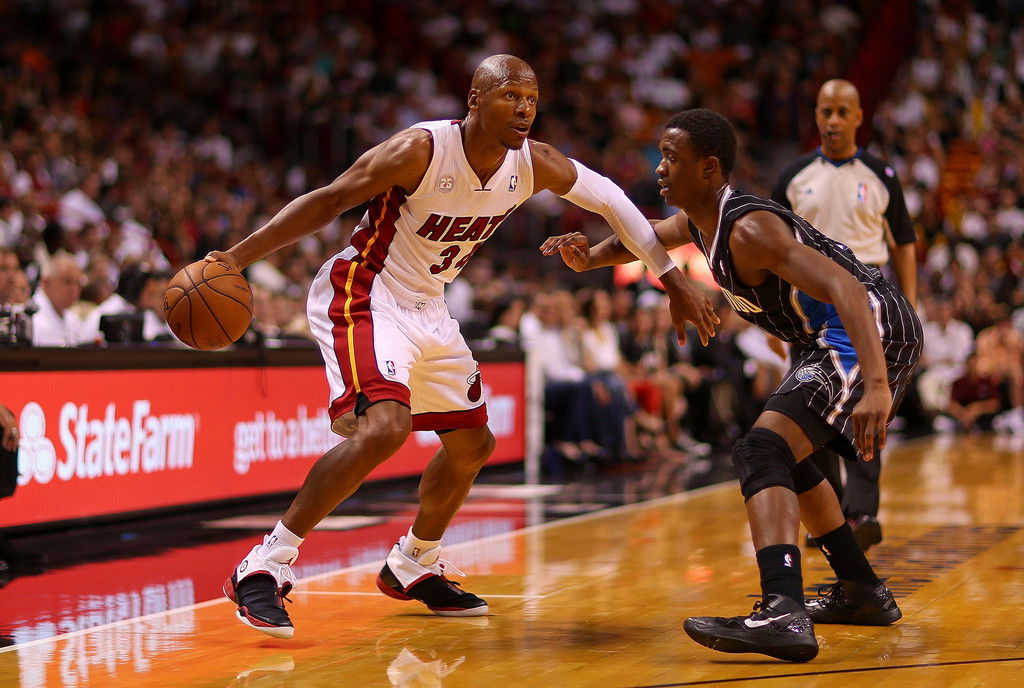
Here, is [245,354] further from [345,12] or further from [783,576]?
[345,12]

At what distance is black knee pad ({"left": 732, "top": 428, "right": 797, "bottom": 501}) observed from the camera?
445cm

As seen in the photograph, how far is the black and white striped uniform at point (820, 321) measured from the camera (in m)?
4.57

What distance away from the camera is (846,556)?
5.01 meters

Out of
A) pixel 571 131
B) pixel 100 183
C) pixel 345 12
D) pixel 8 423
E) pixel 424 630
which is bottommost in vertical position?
pixel 424 630

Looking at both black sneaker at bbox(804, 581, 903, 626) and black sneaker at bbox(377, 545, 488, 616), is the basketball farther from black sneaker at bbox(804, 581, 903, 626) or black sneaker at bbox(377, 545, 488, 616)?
black sneaker at bbox(804, 581, 903, 626)

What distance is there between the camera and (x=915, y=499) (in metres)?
9.34

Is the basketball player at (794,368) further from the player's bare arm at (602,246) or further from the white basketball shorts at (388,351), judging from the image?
the white basketball shorts at (388,351)

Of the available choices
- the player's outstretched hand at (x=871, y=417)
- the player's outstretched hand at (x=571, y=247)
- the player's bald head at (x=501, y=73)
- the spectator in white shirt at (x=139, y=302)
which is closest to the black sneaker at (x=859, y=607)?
the player's outstretched hand at (x=871, y=417)

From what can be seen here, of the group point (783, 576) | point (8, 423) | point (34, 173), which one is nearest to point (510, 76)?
point (783, 576)

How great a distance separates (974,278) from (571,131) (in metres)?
6.23

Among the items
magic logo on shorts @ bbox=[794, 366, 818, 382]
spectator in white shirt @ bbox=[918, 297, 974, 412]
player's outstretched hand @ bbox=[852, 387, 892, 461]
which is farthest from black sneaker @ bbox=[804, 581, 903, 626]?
spectator in white shirt @ bbox=[918, 297, 974, 412]

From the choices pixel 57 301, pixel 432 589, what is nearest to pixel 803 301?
pixel 432 589

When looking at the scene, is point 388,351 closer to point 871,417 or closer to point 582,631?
point 582,631

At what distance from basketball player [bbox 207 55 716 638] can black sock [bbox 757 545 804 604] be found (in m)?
0.94
